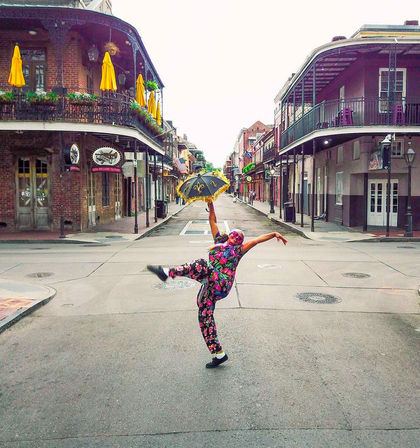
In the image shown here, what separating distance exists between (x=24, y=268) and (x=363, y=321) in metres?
7.90

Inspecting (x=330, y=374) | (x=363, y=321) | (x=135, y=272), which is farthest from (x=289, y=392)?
(x=135, y=272)

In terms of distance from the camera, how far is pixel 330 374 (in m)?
4.61

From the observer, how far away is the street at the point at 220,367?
11.6 feet

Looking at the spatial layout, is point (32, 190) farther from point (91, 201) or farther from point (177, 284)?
point (177, 284)

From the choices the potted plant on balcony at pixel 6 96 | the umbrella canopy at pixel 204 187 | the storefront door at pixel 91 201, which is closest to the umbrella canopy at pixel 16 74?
the potted plant on balcony at pixel 6 96

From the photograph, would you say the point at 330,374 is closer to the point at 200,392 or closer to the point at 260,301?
the point at 200,392

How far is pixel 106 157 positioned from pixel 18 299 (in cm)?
1129

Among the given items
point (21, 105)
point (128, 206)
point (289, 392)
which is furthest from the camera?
point (128, 206)

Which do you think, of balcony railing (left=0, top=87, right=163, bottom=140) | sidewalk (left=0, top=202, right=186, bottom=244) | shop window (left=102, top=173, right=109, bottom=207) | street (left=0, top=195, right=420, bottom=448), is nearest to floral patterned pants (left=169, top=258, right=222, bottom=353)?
street (left=0, top=195, right=420, bottom=448)

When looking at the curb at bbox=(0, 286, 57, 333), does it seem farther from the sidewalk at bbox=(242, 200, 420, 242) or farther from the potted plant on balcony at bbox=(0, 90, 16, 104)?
the sidewalk at bbox=(242, 200, 420, 242)

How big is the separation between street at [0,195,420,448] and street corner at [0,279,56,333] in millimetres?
145

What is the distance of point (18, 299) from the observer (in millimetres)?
7520

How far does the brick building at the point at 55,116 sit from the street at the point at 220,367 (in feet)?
29.7

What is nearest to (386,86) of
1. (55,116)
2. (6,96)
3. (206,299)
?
(55,116)
